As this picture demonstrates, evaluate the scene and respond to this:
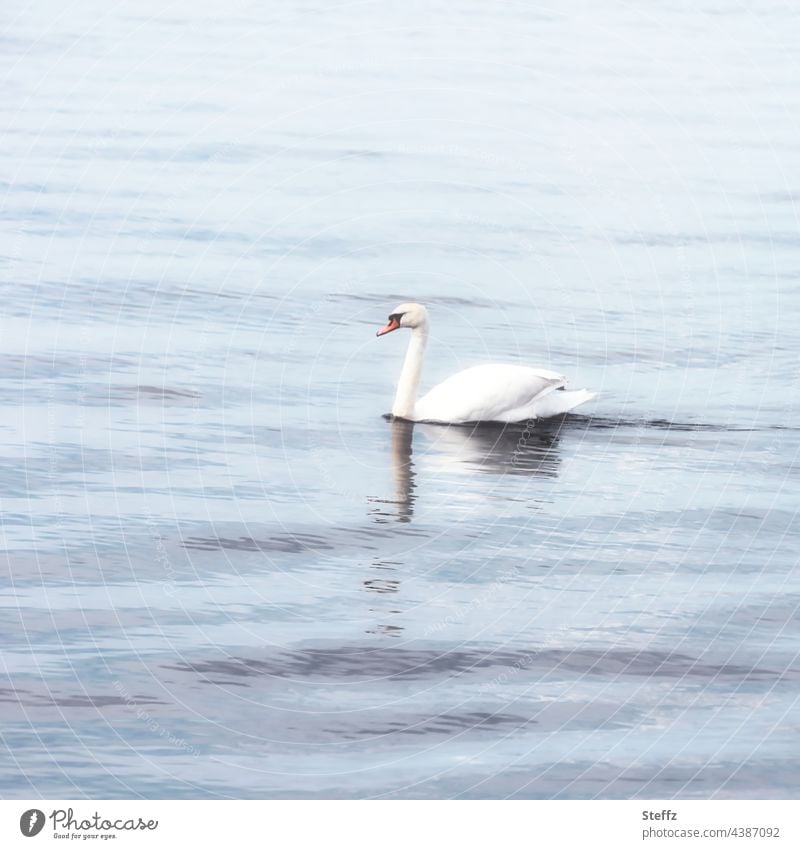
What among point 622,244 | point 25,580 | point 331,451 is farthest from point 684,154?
point 25,580

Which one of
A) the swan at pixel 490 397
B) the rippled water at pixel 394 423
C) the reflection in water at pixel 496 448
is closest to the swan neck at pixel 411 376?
the swan at pixel 490 397

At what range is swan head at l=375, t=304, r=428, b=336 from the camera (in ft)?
61.4

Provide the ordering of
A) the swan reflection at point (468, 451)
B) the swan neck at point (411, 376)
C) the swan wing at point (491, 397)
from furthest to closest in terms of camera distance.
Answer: the swan neck at point (411, 376), the swan wing at point (491, 397), the swan reflection at point (468, 451)

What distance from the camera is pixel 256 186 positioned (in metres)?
27.0

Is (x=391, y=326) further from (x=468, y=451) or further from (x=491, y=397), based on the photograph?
(x=468, y=451)

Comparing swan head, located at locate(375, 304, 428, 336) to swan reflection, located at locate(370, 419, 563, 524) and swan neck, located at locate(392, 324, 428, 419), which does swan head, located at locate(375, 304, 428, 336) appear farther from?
Result: swan reflection, located at locate(370, 419, 563, 524)

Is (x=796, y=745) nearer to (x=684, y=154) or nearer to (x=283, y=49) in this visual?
(x=684, y=154)

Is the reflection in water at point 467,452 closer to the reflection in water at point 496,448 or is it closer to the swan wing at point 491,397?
the reflection in water at point 496,448

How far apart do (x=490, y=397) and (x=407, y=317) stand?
1.60 m

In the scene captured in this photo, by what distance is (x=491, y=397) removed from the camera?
17688 mm

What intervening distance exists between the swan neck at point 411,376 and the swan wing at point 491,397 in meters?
0.10

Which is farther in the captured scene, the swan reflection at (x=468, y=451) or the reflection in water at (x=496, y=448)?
the reflection in water at (x=496, y=448)

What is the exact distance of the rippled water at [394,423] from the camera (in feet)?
33.5

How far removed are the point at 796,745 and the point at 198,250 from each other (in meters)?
14.9
